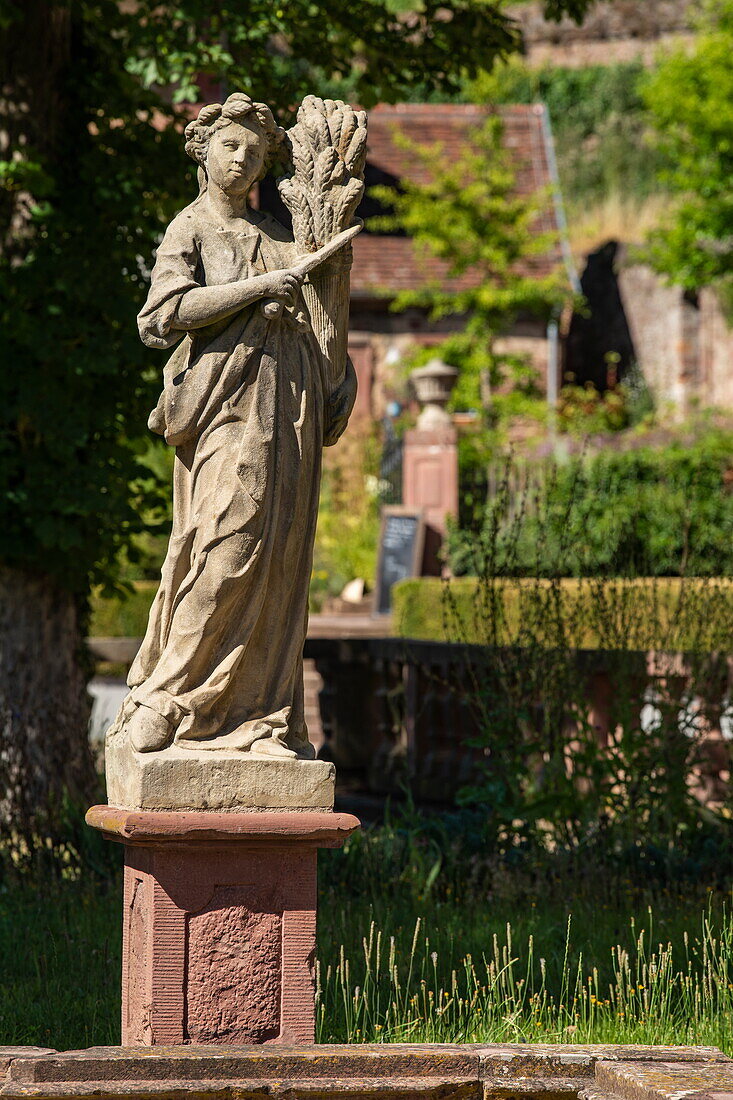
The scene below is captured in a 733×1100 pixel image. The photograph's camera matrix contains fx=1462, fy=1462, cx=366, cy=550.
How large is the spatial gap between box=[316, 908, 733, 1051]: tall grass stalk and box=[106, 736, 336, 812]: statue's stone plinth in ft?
2.42

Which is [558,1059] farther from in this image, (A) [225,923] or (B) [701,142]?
(B) [701,142]

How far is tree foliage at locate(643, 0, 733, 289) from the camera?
19.4 m

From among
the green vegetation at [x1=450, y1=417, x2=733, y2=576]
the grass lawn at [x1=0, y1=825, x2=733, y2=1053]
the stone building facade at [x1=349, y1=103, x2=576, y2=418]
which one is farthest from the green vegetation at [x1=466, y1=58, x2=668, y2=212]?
the grass lawn at [x1=0, y1=825, x2=733, y2=1053]

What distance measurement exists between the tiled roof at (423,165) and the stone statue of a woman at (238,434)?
57.6ft

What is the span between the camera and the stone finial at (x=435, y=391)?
16422mm

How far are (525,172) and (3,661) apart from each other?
17.8 metres

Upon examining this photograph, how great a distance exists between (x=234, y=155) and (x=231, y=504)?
109cm

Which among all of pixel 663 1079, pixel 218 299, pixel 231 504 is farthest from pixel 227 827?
pixel 218 299

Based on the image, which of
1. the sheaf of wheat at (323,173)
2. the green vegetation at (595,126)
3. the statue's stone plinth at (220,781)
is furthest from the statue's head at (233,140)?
the green vegetation at (595,126)

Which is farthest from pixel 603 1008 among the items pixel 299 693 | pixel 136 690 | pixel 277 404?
pixel 277 404

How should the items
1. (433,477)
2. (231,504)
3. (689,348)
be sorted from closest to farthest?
(231,504), (433,477), (689,348)

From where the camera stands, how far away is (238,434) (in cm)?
443

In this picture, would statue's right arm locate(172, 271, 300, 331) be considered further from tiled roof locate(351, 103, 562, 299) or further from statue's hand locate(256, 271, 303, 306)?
tiled roof locate(351, 103, 562, 299)

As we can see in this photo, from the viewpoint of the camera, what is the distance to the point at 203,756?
4336 millimetres
